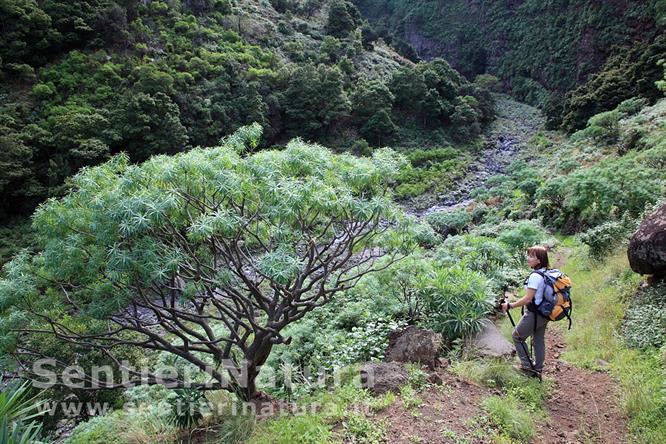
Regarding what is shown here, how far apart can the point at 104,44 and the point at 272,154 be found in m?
29.6

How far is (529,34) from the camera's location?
159 ft

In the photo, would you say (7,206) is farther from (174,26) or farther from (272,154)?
(272,154)

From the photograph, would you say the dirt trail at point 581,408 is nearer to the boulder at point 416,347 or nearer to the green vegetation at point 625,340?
the green vegetation at point 625,340

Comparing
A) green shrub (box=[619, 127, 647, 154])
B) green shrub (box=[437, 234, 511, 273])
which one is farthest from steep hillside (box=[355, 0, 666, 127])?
green shrub (box=[437, 234, 511, 273])

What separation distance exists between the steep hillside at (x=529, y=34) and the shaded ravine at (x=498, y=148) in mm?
2291

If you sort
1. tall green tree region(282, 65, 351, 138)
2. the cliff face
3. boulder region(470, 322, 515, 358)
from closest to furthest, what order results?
boulder region(470, 322, 515, 358), tall green tree region(282, 65, 351, 138), the cliff face

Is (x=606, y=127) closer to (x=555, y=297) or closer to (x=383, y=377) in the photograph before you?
(x=555, y=297)

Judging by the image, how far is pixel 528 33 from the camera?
48.7m

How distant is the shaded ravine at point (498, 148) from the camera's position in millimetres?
25156

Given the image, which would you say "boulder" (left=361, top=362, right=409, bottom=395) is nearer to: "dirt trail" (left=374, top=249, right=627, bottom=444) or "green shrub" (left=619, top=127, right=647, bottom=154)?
"dirt trail" (left=374, top=249, right=627, bottom=444)

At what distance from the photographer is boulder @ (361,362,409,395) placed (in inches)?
181

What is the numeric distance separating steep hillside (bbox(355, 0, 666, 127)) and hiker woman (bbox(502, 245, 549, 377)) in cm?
2505

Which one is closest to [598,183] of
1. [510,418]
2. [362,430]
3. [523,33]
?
[510,418]

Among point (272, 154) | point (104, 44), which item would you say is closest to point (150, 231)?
point (272, 154)
